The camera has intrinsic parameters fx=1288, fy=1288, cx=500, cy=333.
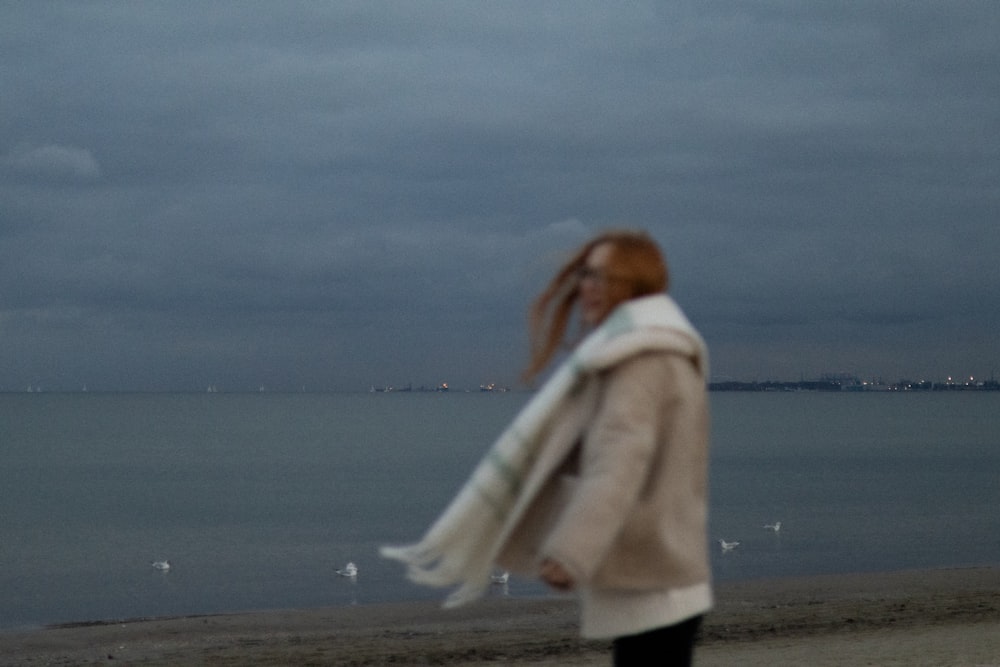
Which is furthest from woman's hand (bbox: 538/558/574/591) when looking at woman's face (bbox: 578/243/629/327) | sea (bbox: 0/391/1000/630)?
sea (bbox: 0/391/1000/630)

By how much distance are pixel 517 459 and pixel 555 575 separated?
0.43m

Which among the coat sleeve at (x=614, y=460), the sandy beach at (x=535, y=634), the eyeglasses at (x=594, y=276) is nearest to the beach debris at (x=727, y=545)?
the sandy beach at (x=535, y=634)

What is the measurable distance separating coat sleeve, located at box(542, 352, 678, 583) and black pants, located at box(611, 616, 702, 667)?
14.4 inches

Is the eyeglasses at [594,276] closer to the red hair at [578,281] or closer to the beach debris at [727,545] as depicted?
the red hair at [578,281]

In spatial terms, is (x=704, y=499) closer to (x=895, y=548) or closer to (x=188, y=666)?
(x=188, y=666)

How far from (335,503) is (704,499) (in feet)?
133

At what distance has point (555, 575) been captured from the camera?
3232 millimetres

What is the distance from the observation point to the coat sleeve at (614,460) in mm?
3184

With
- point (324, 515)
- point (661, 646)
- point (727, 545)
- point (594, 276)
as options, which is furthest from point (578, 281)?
point (324, 515)

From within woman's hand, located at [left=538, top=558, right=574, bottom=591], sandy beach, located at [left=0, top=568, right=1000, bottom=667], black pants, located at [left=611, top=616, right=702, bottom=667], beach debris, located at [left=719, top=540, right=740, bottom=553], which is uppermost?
woman's hand, located at [left=538, top=558, right=574, bottom=591]

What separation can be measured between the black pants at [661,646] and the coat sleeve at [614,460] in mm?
365

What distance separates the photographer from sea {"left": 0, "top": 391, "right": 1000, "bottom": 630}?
22594mm

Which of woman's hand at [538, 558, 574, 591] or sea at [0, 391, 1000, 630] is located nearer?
woman's hand at [538, 558, 574, 591]

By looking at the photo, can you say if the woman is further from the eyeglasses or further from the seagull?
the seagull
